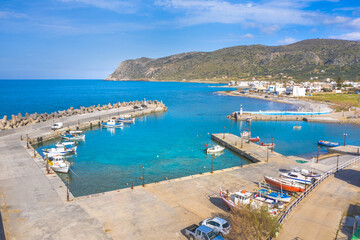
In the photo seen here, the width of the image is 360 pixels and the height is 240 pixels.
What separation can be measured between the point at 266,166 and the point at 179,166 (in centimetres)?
1180

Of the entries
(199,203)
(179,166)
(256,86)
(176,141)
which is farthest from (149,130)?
(256,86)

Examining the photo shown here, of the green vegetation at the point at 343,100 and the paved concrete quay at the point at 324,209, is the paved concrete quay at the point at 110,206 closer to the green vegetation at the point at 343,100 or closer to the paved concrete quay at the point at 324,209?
the paved concrete quay at the point at 324,209

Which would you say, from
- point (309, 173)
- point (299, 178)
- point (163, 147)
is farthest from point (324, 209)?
point (163, 147)

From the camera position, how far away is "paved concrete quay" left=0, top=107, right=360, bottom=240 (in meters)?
17.7

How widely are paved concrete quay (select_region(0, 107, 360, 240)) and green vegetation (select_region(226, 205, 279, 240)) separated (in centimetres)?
356

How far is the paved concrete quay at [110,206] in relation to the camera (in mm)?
17672

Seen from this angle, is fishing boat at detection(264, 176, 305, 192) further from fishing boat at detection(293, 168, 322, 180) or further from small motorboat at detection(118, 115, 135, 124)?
Result: small motorboat at detection(118, 115, 135, 124)

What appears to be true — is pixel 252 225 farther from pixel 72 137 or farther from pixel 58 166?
pixel 72 137

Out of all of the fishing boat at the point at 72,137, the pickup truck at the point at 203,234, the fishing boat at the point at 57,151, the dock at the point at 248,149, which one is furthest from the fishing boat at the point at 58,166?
the dock at the point at 248,149

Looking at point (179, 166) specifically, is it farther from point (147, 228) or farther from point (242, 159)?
point (147, 228)

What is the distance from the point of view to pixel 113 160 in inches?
1550

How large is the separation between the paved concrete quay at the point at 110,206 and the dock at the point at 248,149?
5.70m

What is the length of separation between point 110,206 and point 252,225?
11.5 metres

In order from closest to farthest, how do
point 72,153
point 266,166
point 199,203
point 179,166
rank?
point 199,203
point 266,166
point 179,166
point 72,153
